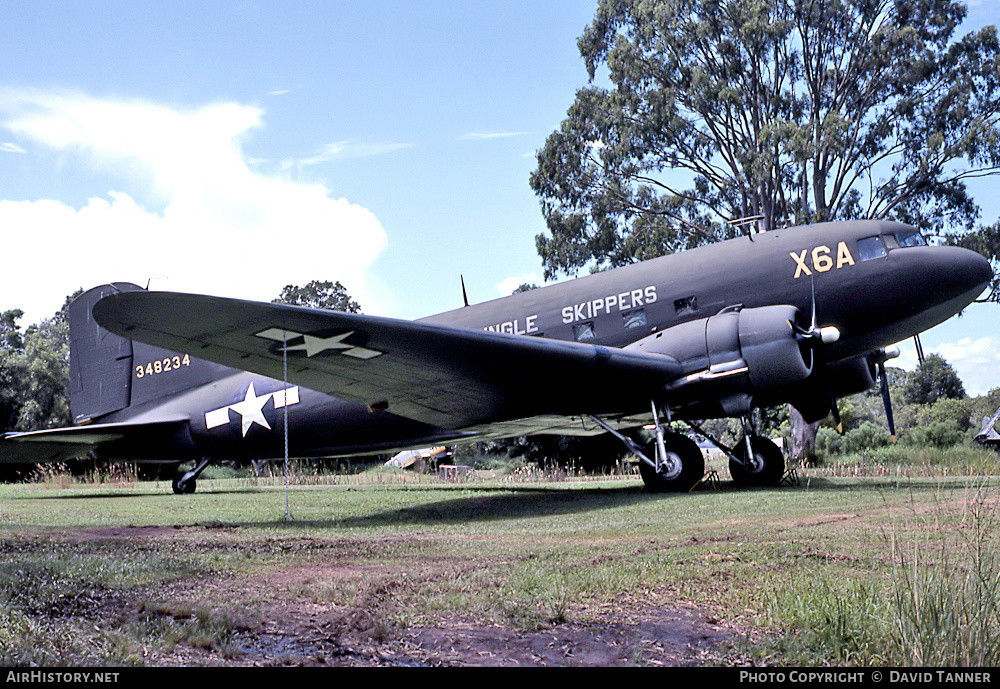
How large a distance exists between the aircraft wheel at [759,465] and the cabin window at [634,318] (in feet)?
10.5

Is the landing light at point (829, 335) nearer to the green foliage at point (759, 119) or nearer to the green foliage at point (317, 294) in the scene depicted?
the green foliage at point (759, 119)

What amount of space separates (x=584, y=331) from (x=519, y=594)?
9.80 meters

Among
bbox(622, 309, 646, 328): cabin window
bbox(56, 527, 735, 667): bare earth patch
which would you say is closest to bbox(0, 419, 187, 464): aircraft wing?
bbox(622, 309, 646, 328): cabin window

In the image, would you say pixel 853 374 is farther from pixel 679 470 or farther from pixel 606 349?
pixel 606 349

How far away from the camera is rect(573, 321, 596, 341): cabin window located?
571 inches

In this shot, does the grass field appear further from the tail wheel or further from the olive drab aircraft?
the tail wheel

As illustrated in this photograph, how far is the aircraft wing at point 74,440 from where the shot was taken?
17172mm

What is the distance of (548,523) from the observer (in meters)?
9.42

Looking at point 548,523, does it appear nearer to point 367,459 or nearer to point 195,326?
point 195,326

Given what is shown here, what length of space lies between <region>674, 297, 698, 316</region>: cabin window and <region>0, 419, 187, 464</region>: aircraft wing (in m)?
10.9

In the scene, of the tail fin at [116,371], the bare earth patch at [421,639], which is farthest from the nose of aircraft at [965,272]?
the tail fin at [116,371]
